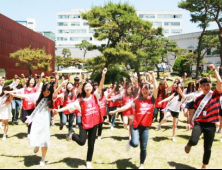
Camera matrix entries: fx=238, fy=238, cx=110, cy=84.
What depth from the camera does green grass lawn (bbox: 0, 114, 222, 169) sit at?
5.98 m

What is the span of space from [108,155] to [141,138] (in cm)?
163

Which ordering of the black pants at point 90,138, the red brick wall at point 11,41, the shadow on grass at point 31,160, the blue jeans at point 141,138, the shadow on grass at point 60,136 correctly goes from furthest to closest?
the red brick wall at point 11,41 < the shadow on grass at point 60,136 < the shadow on grass at point 31,160 < the black pants at point 90,138 < the blue jeans at point 141,138

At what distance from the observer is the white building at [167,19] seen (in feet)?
326

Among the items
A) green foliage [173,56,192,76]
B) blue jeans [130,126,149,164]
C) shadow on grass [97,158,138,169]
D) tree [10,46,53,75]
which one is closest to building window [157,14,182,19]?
green foliage [173,56,192,76]

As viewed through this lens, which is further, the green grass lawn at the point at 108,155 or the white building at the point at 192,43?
the white building at the point at 192,43

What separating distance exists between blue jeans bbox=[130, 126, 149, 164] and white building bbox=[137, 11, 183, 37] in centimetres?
9886

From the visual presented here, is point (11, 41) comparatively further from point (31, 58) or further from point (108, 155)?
point (108, 155)

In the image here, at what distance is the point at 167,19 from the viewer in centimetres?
10012

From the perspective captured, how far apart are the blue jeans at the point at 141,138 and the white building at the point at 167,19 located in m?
98.9

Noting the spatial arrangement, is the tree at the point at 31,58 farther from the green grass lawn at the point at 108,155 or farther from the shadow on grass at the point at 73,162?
the shadow on grass at the point at 73,162

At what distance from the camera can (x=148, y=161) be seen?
6.26 metres

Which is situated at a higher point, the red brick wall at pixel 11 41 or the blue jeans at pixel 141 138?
the red brick wall at pixel 11 41

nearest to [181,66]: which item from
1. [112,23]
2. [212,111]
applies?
[112,23]

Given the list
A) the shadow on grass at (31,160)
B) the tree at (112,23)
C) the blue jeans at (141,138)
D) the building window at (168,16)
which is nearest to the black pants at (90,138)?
the blue jeans at (141,138)
